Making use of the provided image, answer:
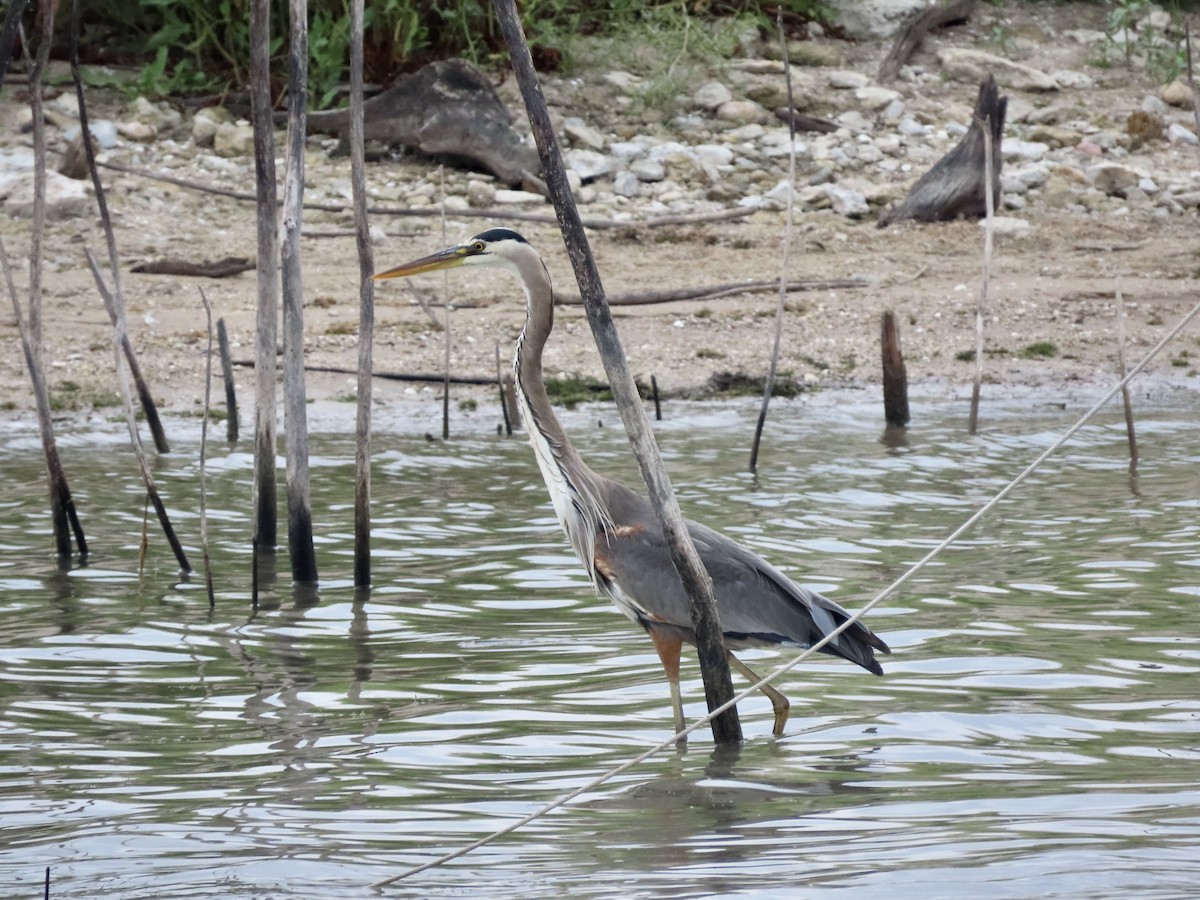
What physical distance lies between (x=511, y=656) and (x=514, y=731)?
786 millimetres

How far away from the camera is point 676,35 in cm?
1523

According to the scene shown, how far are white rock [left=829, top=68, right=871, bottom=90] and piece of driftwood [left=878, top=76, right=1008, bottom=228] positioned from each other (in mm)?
2715

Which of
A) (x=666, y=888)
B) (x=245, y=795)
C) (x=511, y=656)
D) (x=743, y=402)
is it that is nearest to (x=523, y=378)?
(x=511, y=656)

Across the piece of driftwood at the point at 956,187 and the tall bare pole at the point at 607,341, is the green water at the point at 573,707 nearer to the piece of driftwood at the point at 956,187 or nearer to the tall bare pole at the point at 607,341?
the tall bare pole at the point at 607,341

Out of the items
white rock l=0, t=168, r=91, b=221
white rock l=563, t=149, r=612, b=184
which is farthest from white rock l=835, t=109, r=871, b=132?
white rock l=0, t=168, r=91, b=221

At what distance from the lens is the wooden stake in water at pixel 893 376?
29.0 ft

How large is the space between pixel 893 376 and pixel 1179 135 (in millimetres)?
6972

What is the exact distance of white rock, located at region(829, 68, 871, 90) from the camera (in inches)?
600

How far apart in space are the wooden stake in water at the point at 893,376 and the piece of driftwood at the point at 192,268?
15.4 feet

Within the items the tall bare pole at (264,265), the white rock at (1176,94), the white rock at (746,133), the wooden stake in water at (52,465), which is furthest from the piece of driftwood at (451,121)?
the tall bare pole at (264,265)

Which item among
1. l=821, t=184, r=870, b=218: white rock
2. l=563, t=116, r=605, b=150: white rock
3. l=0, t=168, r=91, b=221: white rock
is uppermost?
l=563, t=116, r=605, b=150: white rock

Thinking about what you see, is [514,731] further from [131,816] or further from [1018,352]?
[1018,352]

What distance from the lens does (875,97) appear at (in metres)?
14.9

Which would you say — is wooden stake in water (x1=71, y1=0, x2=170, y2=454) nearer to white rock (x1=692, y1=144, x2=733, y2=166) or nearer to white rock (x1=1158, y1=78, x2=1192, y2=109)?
white rock (x1=692, y1=144, x2=733, y2=166)
